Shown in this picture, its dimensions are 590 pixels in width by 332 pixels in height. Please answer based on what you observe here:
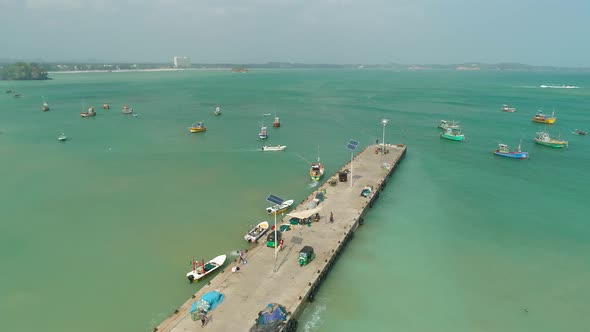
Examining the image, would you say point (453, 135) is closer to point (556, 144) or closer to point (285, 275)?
point (556, 144)

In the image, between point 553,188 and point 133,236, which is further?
point 553,188

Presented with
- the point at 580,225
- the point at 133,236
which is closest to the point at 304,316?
the point at 133,236

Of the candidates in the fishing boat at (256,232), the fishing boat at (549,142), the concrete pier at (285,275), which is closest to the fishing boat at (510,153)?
the fishing boat at (549,142)

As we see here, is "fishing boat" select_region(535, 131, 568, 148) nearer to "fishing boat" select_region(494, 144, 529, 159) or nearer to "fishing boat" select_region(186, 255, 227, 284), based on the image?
"fishing boat" select_region(494, 144, 529, 159)

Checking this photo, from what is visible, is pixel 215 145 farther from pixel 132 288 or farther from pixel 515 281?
pixel 515 281

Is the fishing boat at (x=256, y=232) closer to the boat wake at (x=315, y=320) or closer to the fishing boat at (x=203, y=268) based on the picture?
the fishing boat at (x=203, y=268)
